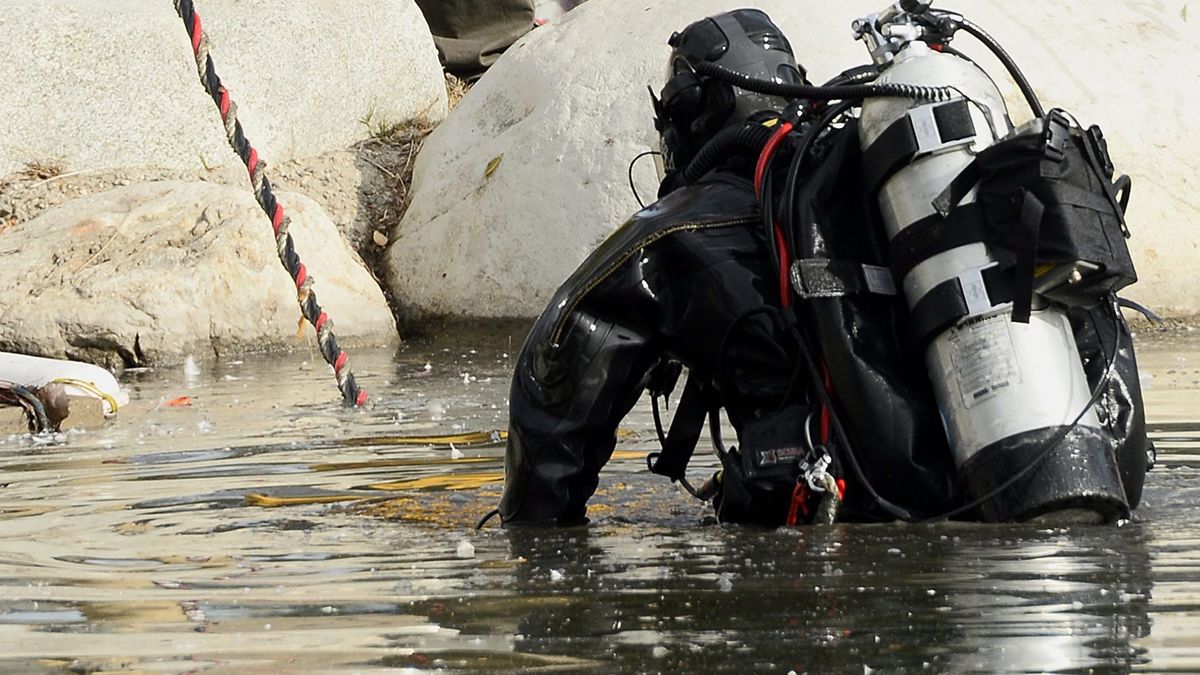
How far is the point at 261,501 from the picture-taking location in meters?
4.72

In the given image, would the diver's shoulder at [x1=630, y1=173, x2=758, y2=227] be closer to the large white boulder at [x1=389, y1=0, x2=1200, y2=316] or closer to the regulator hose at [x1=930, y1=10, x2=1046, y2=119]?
the regulator hose at [x1=930, y1=10, x2=1046, y2=119]

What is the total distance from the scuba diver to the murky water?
0.37ft

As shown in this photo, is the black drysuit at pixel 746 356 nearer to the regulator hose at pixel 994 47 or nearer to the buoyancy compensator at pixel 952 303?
the buoyancy compensator at pixel 952 303

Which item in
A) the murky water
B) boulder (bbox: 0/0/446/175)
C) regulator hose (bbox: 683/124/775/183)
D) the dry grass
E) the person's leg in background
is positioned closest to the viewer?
the murky water

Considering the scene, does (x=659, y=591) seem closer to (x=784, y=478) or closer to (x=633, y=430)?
(x=784, y=478)

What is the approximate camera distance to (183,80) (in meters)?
11.6

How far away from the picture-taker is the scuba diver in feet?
11.1

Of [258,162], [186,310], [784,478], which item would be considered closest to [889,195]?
[784,478]

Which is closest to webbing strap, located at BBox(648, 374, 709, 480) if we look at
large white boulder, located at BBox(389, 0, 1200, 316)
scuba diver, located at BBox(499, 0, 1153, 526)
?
scuba diver, located at BBox(499, 0, 1153, 526)

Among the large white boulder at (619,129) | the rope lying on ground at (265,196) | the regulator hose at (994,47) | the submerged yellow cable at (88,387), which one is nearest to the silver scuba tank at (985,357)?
the regulator hose at (994,47)

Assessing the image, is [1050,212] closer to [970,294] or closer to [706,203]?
[970,294]

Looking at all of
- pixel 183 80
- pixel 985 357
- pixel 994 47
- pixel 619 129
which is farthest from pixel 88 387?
pixel 183 80

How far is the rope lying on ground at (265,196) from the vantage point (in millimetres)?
6926

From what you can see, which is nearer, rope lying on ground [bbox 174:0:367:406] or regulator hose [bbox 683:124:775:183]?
regulator hose [bbox 683:124:775:183]
